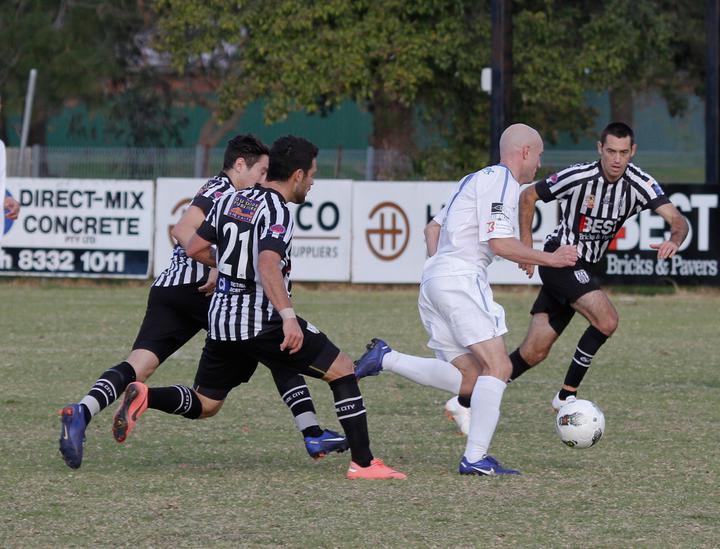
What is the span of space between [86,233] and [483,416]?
565 inches

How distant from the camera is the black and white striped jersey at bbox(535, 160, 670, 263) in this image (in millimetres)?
9438

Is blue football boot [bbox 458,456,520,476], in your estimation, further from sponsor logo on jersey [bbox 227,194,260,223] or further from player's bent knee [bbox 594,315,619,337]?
player's bent knee [bbox 594,315,619,337]

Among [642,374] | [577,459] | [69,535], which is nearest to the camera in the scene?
[69,535]

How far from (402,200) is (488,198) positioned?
13302 mm

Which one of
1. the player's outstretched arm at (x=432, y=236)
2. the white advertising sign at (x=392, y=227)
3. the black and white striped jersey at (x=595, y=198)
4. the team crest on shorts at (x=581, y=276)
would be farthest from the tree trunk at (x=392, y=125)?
the player's outstretched arm at (x=432, y=236)

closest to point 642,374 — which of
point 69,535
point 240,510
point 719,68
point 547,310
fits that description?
point 547,310

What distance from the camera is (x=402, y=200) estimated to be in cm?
2034

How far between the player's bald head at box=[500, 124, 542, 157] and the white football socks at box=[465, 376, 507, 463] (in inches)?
45.4

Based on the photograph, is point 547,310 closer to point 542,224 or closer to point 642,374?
point 642,374

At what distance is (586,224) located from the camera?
954 cm

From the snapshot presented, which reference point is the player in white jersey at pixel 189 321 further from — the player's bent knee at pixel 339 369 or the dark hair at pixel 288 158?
the dark hair at pixel 288 158

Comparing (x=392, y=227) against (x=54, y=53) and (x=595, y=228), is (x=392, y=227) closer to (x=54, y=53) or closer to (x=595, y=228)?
(x=595, y=228)

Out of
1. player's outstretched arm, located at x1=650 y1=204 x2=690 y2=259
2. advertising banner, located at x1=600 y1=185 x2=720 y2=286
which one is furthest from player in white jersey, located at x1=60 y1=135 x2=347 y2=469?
advertising banner, located at x1=600 y1=185 x2=720 y2=286

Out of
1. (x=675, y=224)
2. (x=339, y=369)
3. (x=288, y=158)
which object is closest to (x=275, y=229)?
(x=288, y=158)
